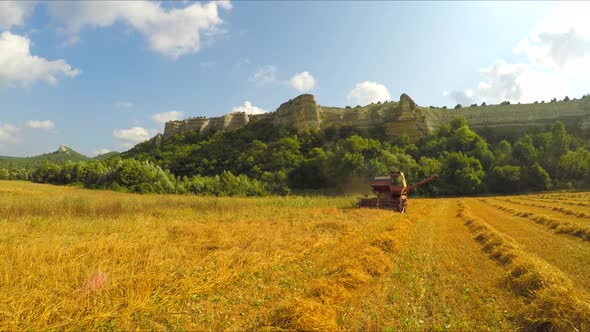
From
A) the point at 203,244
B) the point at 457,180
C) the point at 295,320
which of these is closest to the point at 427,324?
the point at 295,320

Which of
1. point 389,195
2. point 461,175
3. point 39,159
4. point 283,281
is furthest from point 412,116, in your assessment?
point 39,159

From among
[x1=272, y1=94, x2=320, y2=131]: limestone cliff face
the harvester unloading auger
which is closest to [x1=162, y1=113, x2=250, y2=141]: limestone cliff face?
[x1=272, y1=94, x2=320, y2=131]: limestone cliff face

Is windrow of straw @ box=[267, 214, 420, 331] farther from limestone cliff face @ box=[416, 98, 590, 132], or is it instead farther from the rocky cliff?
limestone cliff face @ box=[416, 98, 590, 132]

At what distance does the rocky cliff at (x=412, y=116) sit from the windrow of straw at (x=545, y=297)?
206 ft

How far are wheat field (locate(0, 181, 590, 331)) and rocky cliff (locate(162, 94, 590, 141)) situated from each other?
60395 millimetres

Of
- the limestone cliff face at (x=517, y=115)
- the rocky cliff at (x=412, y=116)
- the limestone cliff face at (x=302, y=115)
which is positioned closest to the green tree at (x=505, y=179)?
the rocky cliff at (x=412, y=116)

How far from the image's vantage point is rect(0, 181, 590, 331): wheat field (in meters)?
4.24

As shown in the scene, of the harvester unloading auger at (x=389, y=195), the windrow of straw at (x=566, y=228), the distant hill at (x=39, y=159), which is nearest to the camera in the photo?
the windrow of straw at (x=566, y=228)

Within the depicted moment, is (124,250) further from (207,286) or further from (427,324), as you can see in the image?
(427,324)

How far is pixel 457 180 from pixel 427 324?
5007 centimetres

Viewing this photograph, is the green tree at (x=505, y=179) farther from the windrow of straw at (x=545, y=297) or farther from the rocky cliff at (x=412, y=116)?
the windrow of straw at (x=545, y=297)

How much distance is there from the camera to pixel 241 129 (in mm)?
81500

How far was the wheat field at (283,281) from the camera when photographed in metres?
4.24

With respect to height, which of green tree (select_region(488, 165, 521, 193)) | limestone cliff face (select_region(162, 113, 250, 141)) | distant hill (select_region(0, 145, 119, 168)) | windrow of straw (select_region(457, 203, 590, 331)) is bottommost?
green tree (select_region(488, 165, 521, 193))
